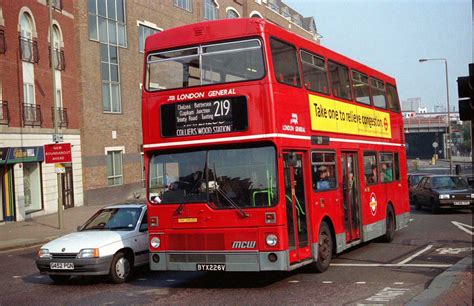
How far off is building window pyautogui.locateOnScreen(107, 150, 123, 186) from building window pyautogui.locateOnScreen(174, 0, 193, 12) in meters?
14.6

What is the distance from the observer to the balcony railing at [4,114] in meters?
25.4

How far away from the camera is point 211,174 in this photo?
30.7 ft

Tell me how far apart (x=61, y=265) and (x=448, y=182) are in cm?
1917

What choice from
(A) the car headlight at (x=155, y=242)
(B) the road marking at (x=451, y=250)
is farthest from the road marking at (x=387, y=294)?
(B) the road marking at (x=451, y=250)

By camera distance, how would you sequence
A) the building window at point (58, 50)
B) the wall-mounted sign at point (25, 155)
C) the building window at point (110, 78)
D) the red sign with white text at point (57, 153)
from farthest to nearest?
the building window at point (110, 78), the building window at point (58, 50), the wall-mounted sign at point (25, 155), the red sign with white text at point (57, 153)

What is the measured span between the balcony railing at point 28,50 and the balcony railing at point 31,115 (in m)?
2.26

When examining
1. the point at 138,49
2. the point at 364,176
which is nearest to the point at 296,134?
the point at 364,176

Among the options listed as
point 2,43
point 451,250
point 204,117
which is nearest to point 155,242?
point 204,117

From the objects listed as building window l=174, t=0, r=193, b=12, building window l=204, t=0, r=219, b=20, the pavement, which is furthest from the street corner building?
building window l=204, t=0, r=219, b=20

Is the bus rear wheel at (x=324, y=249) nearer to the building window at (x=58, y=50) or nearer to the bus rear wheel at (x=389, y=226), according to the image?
the bus rear wheel at (x=389, y=226)

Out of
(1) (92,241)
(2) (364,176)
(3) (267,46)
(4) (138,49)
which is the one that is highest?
(4) (138,49)

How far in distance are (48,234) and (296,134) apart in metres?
13.9

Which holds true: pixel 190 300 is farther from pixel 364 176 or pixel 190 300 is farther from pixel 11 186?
pixel 11 186

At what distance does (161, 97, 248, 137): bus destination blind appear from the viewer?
924 cm
